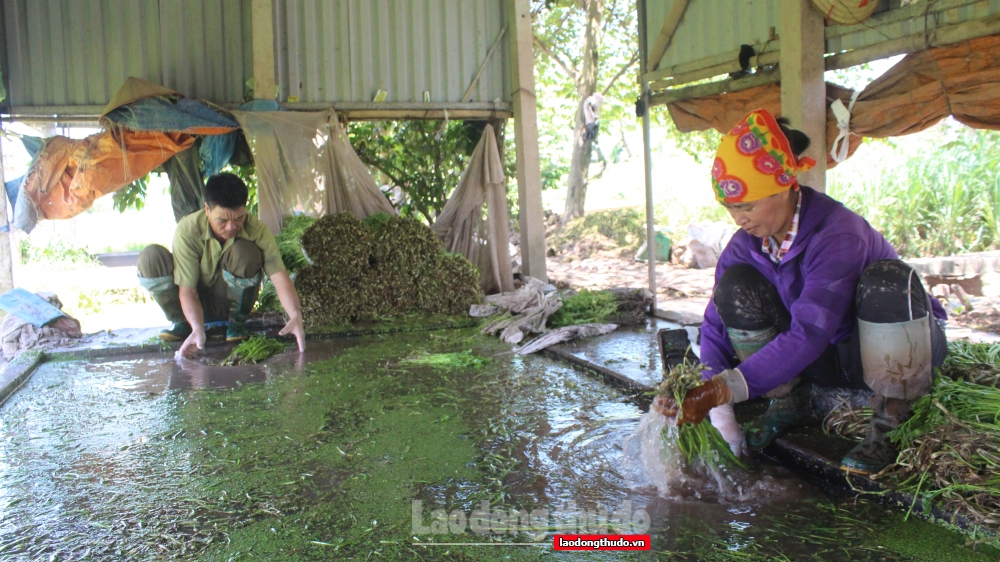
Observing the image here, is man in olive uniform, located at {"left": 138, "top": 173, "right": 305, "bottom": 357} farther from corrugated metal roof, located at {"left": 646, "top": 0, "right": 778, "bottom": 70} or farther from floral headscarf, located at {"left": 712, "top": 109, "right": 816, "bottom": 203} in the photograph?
corrugated metal roof, located at {"left": 646, "top": 0, "right": 778, "bottom": 70}

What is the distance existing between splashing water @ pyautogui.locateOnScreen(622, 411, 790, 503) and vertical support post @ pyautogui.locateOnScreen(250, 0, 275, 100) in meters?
5.70

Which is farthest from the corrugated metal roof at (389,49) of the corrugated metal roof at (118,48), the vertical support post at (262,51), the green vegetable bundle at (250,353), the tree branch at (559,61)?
the tree branch at (559,61)

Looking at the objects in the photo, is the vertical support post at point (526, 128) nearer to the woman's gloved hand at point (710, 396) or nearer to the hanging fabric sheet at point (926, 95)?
the hanging fabric sheet at point (926, 95)

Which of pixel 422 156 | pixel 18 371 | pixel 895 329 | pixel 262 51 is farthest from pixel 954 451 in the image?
pixel 422 156

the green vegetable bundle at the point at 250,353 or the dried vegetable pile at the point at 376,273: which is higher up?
the dried vegetable pile at the point at 376,273

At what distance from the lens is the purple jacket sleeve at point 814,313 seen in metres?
2.37

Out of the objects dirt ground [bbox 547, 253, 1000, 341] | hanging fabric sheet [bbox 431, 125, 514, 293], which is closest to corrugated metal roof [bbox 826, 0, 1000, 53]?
dirt ground [bbox 547, 253, 1000, 341]

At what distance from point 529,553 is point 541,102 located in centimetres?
1685

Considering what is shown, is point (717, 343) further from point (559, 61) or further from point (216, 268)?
point (559, 61)

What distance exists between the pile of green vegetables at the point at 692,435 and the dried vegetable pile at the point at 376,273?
13.1ft

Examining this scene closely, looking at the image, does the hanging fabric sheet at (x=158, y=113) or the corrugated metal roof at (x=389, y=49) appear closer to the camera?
the hanging fabric sheet at (x=158, y=113)

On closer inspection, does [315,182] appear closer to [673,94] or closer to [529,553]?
[673,94]

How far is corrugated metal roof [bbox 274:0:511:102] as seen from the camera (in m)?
7.34

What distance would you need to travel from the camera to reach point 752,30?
16.9ft
